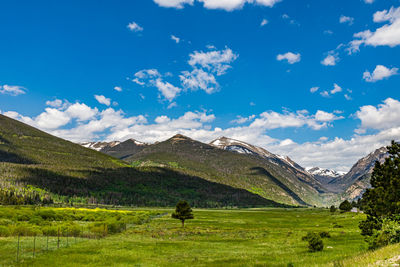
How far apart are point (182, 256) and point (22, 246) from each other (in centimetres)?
2611

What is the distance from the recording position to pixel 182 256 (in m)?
42.7

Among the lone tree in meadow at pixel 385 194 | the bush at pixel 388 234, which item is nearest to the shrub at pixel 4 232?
the lone tree in meadow at pixel 385 194

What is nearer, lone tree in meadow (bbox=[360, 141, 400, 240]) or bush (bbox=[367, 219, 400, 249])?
bush (bbox=[367, 219, 400, 249])

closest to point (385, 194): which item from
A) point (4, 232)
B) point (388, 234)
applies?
point (388, 234)

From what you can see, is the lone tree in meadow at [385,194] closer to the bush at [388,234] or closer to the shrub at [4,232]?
the bush at [388,234]

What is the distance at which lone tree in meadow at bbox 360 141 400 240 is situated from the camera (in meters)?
35.3

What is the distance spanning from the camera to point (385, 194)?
118 ft

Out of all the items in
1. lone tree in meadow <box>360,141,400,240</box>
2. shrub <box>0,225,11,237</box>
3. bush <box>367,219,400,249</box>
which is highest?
lone tree in meadow <box>360,141,400,240</box>

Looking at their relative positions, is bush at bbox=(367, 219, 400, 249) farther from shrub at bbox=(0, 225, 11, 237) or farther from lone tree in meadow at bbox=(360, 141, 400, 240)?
shrub at bbox=(0, 225, 11, 237)

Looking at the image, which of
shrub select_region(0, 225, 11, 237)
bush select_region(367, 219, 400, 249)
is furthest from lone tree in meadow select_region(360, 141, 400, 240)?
shrub select_region(0, 225, 11, 237)

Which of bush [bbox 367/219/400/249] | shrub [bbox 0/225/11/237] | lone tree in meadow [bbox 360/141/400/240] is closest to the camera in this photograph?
bush [bbox 367/219/400/249]

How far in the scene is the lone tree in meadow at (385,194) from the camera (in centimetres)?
3534

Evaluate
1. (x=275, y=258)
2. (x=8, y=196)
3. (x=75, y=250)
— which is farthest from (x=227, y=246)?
(x=8, y=196)

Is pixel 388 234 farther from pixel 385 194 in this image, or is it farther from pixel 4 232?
pixel 4 232
